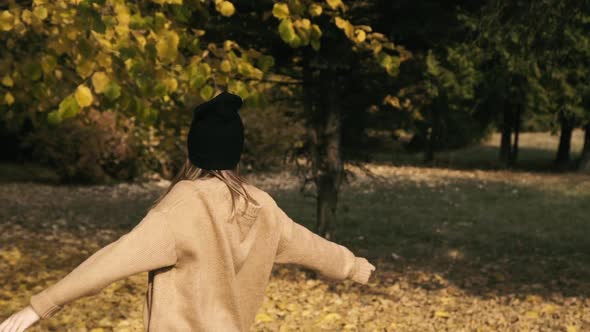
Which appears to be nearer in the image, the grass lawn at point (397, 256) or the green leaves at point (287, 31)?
the green leaves at point (287, 31)

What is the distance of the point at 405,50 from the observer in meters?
6.36

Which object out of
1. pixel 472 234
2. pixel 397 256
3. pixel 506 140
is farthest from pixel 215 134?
pixel 506 140

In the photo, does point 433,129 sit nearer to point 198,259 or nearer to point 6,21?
point 6,21

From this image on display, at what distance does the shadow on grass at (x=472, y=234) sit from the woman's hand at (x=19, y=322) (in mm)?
4909

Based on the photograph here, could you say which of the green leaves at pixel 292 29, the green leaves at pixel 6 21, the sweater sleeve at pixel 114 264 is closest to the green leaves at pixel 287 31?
the green leaves at pixel 292 29

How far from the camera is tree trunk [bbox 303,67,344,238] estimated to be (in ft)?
22.1

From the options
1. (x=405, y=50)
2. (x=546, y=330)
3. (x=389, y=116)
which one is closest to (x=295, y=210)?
(x=389, y=116)

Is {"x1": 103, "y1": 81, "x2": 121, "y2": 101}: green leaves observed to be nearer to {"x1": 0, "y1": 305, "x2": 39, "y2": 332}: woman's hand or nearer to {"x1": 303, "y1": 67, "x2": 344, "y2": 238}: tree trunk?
{"x1": 0, "y1": 305, "x2": 39, "y2": 332}: woman's hand

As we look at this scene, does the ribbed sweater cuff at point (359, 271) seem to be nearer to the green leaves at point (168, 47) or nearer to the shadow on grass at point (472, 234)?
the green leaves at point (168, 47)

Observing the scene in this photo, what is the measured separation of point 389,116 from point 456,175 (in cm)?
1175

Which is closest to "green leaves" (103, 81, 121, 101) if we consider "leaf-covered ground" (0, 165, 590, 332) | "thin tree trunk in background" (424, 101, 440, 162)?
A: "leaf-covered ground" (0, 165, 590, 332)

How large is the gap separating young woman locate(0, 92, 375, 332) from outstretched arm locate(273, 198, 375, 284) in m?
0.02

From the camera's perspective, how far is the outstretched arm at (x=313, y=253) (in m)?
2.94

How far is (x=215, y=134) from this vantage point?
8.82 feet
